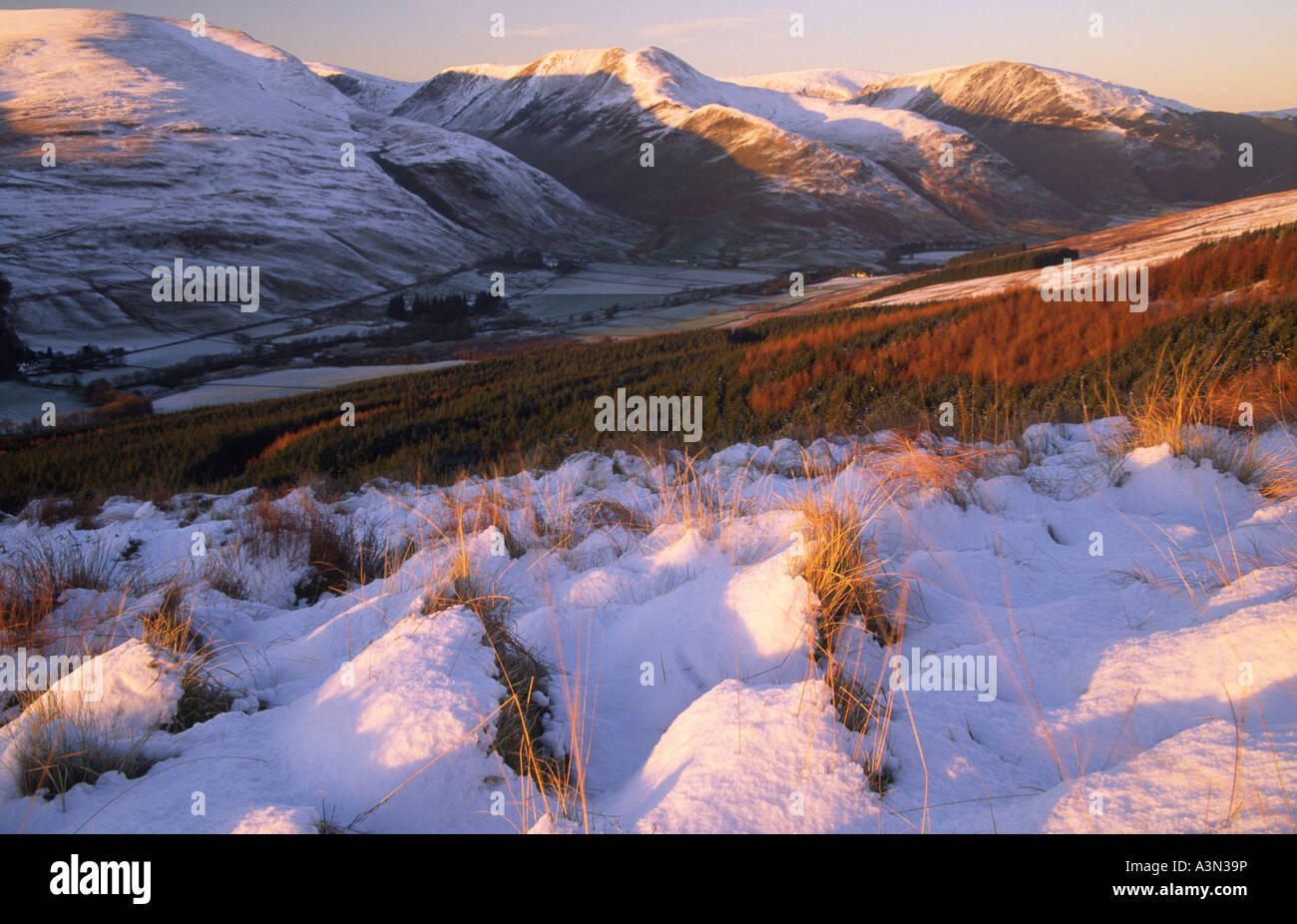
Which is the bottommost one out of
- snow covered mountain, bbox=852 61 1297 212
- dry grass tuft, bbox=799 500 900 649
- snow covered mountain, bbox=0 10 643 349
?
dry grass tuft, bbox=799 500 900 649

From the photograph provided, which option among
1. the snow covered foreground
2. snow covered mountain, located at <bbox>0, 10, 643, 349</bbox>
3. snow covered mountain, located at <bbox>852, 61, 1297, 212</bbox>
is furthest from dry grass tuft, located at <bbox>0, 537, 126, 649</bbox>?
snow covered mountain, located at <bbox>852, 61, 1297, 212</bbox>

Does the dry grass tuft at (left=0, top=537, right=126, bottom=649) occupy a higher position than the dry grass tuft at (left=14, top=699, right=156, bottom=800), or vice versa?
the dry grass tuft at (left=14, top=699, right=156, bottom=800)

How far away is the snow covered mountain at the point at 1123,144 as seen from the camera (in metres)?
144

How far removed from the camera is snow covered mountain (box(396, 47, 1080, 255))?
115250mm

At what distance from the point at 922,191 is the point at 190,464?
463 feet

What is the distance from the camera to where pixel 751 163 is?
5325 inches

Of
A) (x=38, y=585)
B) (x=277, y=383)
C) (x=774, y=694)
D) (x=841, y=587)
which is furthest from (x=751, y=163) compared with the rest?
(x=774, y=694)

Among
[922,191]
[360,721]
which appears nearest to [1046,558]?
[360,721]

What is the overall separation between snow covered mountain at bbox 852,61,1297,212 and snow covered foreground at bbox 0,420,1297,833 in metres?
168

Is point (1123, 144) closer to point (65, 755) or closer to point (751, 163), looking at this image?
point (751, 163)

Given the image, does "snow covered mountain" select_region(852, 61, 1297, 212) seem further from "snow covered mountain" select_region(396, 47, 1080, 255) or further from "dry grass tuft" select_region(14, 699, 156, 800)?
"dry grass tuft" select_region(14, 699, 156, 800)

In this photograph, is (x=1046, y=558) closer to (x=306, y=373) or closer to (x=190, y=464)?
(x=190, y=464)

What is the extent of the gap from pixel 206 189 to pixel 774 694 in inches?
3593
